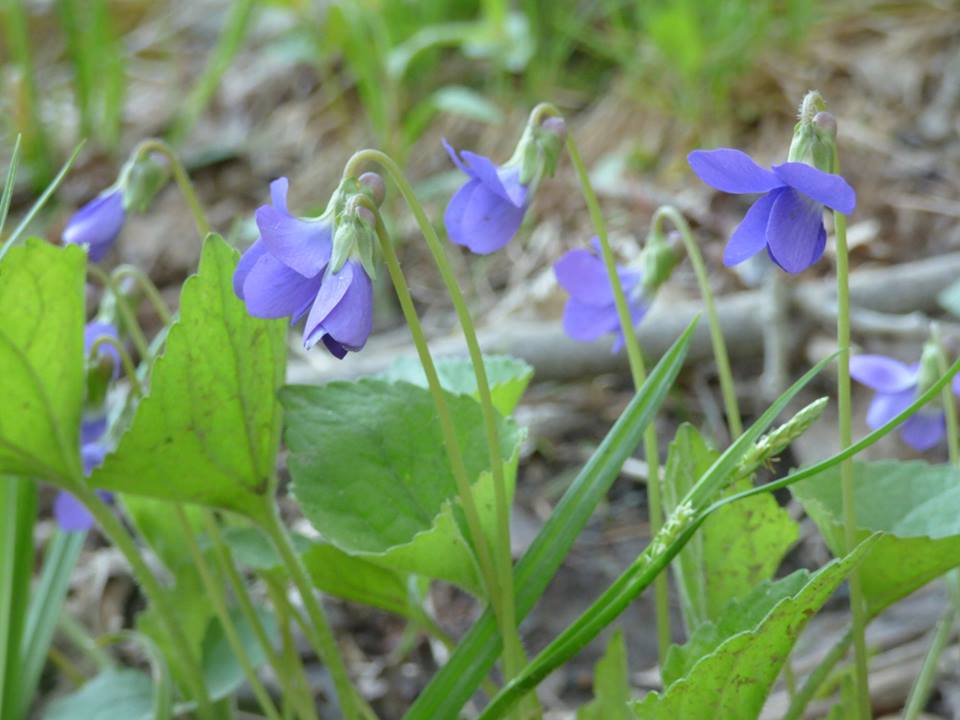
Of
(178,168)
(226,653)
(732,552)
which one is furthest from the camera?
(226,653)

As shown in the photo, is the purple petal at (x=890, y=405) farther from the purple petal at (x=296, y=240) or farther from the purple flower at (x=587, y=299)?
the purple petal at (x=296, y=240)

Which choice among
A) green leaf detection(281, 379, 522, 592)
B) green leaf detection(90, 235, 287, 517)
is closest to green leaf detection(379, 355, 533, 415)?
green leaf detection(281, 379, 522, 592)

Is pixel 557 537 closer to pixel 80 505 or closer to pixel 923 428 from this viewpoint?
pixel 923 428

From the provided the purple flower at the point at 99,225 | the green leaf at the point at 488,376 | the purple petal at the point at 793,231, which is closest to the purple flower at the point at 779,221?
the purple petal at the point at 793,231

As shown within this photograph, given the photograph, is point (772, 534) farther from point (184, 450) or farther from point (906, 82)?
point (906, 82)

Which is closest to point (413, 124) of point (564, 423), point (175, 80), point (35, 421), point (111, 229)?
point (564, 423)

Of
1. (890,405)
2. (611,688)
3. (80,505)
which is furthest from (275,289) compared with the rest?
(890,405)
